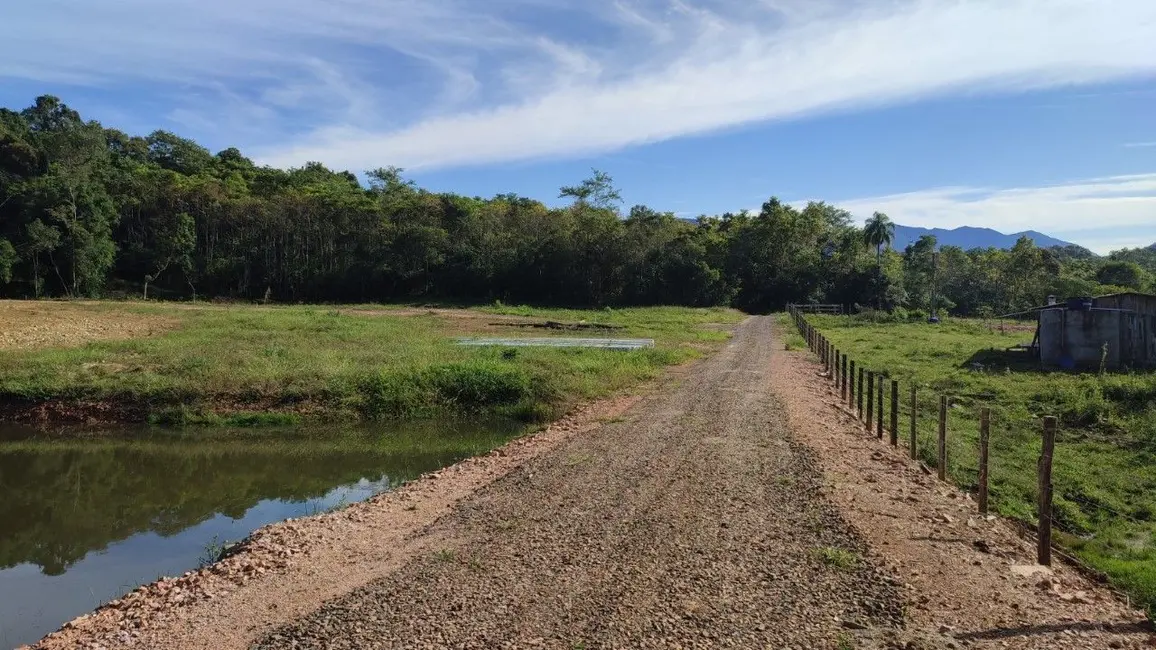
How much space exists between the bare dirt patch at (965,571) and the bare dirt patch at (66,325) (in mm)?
27974

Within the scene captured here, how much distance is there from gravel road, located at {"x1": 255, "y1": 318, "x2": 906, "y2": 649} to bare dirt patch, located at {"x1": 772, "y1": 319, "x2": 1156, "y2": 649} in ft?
1.17

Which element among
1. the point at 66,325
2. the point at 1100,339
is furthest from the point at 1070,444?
the point at 66,325

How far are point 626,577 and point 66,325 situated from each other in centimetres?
3220

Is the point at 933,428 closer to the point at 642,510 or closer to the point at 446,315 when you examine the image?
the point at 642,510

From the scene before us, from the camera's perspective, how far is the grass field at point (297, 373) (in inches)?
782

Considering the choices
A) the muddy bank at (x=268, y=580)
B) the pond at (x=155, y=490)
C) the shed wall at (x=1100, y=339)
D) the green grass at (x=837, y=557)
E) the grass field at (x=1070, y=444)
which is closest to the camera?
the muddy bank at (x=268, y=580)

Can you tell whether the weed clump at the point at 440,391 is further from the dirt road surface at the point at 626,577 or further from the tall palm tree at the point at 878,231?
the tall palm tree at the point at 878,231

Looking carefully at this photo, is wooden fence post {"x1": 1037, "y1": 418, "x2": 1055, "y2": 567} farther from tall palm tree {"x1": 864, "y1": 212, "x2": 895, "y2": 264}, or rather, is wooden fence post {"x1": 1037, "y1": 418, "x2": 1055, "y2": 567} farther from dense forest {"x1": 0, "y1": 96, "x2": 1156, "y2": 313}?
tall palm tree {"x1": 864, "y1": 212, "x2": 895, "y2": 264}

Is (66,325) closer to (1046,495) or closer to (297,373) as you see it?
(297,373)

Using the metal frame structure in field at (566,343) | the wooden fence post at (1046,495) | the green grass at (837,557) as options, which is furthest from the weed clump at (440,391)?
the wooden fence post at (1046,495)

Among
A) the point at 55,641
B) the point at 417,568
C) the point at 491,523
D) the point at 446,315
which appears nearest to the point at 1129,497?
the point at 491,523

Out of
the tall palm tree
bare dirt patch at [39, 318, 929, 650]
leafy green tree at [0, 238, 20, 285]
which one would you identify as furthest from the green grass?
the tall palm tree

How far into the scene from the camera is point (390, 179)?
306 feet

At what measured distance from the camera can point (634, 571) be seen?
23.2ft
